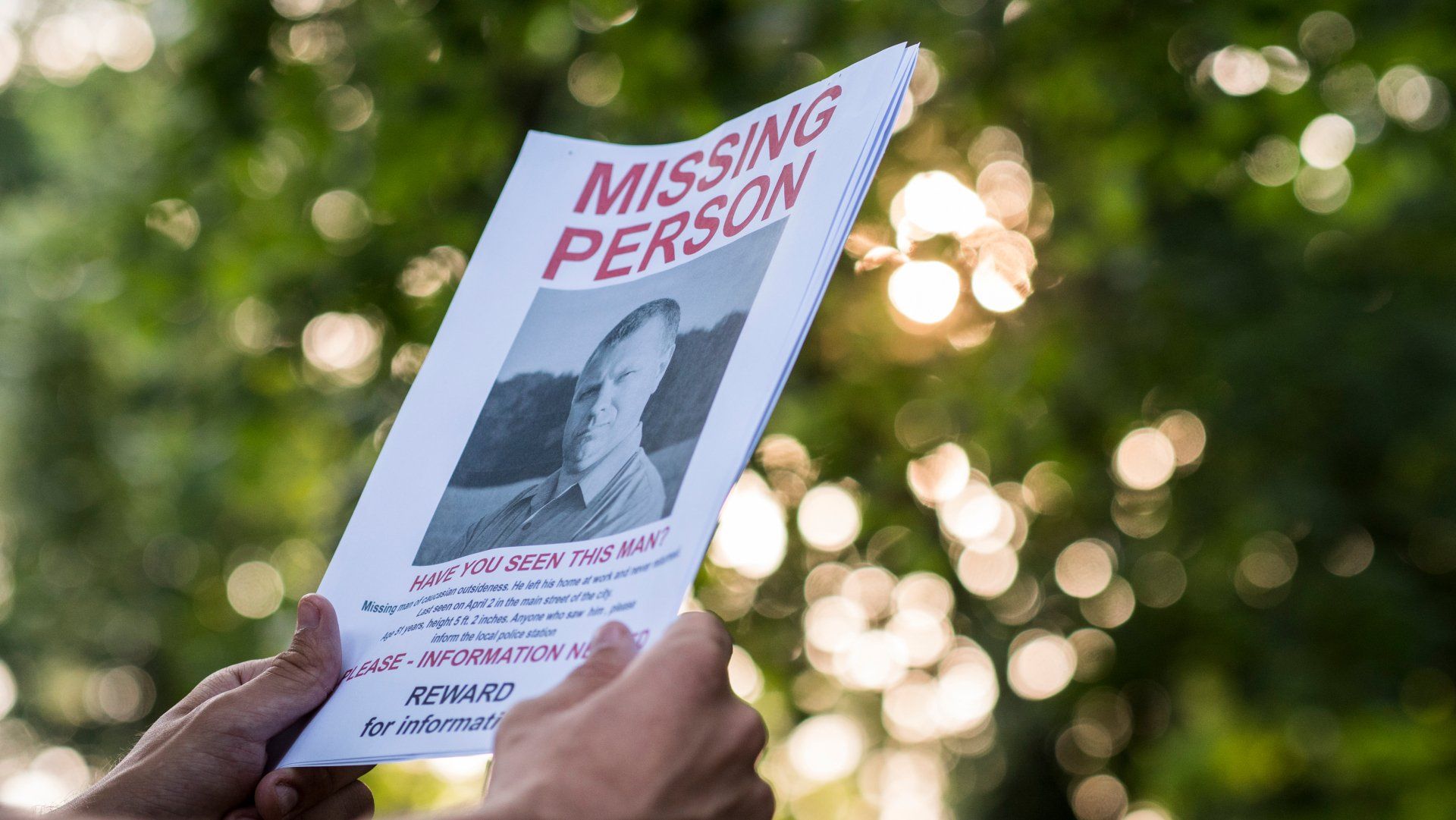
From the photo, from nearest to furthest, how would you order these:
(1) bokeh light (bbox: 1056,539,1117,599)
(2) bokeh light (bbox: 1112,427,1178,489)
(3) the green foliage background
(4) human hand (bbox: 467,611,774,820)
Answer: (4) human hand (bbox: 467,611,774,820)
(3) the green foliage background
(2) bokeh light (bbox: 1112,427,1178,489)
(1) bokeh light (bbox: 1056,539,1117,599)

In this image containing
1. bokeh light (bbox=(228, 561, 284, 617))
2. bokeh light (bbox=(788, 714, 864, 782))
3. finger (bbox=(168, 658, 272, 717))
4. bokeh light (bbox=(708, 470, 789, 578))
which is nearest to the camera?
finger (bbox=(168, 658, 272, 717))

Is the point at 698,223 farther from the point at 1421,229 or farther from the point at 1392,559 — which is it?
the point at 1392,559

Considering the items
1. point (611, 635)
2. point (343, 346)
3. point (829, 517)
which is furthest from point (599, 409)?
point (829, 517)

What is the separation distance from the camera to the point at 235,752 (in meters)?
0.74

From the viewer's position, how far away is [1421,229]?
11.8 feet

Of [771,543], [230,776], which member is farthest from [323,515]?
[230,776]

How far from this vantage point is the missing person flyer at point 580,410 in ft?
2.07

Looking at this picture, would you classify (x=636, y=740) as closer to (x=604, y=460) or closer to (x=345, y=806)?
(x=604, y=460)

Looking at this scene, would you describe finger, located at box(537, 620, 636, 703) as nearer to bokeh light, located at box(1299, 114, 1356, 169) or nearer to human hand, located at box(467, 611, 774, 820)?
human hand, located at box(467, 611, 774, 820)

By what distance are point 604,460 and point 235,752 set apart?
0.34 metres

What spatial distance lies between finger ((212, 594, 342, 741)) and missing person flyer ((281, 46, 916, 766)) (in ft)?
0.04

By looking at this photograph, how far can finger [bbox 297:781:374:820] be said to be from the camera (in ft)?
2.76

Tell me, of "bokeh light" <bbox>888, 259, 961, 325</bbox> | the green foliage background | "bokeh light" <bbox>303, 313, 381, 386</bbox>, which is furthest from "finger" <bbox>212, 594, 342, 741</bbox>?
"bokeh light" <bbox>888, 259, 961, 325</bbox>

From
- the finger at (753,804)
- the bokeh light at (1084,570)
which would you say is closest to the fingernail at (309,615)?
the finger at (753,804)
